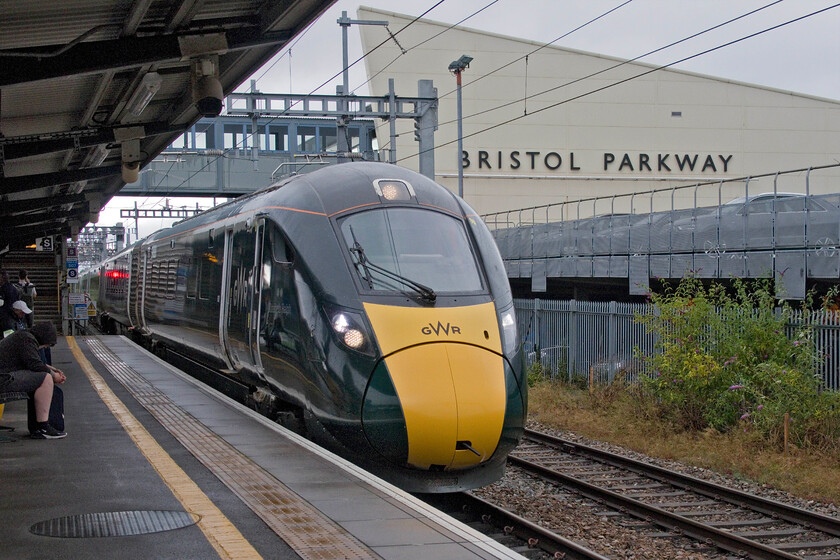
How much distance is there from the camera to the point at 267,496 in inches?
260

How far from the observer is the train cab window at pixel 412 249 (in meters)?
8.58

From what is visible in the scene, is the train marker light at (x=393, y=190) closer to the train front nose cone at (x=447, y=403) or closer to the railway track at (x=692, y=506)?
the train front nose cone at (x=447, y=403)

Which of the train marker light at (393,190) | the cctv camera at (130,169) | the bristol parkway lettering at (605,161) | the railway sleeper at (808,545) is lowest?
the railway sleeper at (808,545)

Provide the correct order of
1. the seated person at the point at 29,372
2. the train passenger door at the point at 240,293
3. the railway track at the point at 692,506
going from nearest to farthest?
the railway track at the point at 692,506, the seated person at the point at 29,372, the train passenger door at the point at 240,293

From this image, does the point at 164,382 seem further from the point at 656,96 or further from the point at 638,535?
the point at 656,96

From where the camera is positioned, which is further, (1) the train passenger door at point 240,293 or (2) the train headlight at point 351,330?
(1) the train passenger door at point 240,293

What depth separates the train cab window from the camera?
8.58 m

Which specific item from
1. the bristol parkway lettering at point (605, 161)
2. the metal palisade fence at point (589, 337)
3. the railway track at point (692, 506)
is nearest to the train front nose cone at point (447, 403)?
the railway track at point (692, 506)

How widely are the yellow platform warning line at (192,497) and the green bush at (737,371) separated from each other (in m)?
7.86

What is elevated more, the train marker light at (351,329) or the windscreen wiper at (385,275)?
the windscreen wiper at (385,275)

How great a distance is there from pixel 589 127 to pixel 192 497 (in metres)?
42.8

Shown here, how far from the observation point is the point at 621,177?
4759cm

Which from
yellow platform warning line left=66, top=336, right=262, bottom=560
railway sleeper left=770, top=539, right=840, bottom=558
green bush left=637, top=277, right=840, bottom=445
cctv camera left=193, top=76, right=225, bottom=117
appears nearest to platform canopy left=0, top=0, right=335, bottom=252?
cctv camera left=193, top=76, right=225, bottom=117

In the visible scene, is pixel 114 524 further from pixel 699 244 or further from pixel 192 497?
pixel 699 244
